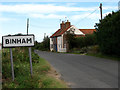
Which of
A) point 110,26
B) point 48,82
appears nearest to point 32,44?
→ point 48,82

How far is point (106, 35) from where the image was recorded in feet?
69.9

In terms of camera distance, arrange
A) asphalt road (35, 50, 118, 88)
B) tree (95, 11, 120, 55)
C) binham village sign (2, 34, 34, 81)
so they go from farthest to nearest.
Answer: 1. tree (95, 11, 120, 55)
2. asphalt road (35, 50, 118, 88)
3. binham village sign (2, 34, 34, 81)

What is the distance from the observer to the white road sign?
7738 mm

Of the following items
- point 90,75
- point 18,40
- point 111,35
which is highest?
point 111,35

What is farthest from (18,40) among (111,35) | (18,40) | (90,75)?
(111,35)

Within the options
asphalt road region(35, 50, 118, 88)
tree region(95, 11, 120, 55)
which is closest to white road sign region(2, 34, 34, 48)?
asphalt road region(35, 50, 118, 88)

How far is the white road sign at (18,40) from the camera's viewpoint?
774cm

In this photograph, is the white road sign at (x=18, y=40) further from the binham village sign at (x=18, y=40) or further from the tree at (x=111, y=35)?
the tree at (x=111, y=35)

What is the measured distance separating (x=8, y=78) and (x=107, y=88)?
4345 mm

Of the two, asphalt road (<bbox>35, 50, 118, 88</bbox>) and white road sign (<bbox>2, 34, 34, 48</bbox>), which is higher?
white road sign (<bbox>2, 34, 34, 48</bbox>)

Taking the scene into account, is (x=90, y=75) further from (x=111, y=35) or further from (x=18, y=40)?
(x=111, y=35)

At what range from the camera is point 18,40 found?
776cm

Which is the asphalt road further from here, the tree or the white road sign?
the tree

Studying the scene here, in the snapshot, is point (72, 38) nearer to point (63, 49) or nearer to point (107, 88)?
point (63, 49)
